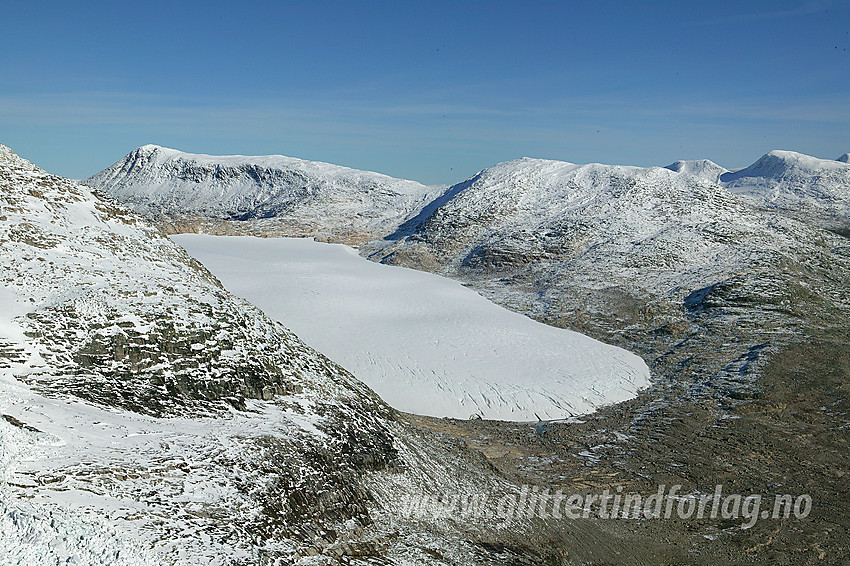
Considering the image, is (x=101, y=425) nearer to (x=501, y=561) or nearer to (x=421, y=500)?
(x=421, y=500)

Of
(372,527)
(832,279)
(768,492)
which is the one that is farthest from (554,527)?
(832,279)

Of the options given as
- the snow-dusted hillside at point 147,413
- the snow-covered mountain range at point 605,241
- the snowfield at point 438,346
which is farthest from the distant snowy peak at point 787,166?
the snow-dusted hillside at point 147,413

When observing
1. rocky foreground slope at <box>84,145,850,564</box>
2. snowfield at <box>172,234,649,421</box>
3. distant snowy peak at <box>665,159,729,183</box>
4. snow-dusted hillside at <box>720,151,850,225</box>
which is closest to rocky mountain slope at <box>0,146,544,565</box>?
rocky foreground slope at <box>84,145,850,564</box>

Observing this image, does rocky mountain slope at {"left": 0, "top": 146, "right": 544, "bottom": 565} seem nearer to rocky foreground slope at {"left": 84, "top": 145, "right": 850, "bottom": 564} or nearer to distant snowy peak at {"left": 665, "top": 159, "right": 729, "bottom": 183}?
rocky foreground slope at {"left": 84, "top": 145, "right": 850, "bottom": 564}

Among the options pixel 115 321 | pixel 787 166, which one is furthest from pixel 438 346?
pixel 787 166

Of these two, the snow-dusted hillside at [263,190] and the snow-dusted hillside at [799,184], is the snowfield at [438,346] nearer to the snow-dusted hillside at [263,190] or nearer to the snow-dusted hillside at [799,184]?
the snow-dusted hillside at [263,190]

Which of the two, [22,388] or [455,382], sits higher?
[22,388]
